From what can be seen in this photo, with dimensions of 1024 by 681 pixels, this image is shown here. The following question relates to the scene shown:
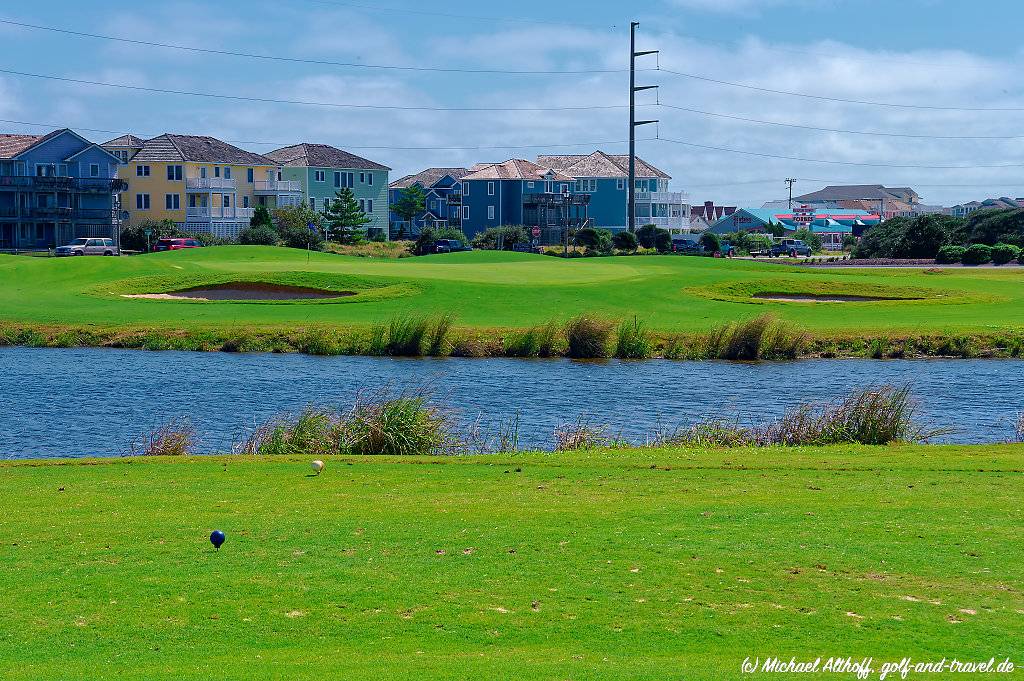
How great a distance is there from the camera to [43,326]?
43.8 meters

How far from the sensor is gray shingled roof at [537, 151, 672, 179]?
5906 inches

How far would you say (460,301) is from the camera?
163 feet

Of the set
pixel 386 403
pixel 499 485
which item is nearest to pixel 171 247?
pixel 386 403

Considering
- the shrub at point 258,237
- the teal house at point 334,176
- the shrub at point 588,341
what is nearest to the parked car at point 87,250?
the shrub at point 258,237

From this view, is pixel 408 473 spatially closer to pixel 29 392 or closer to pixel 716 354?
pixel 29 392

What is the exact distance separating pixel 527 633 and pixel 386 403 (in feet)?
42.6

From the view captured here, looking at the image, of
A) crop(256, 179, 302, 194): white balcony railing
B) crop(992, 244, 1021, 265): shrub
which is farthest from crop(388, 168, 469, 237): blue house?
crop(992, 244, 1021, 265): shrub

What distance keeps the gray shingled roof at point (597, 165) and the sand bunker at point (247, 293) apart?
97766 millimetres

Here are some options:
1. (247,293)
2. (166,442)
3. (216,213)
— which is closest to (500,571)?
(166,442)

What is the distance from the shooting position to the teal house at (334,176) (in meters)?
133

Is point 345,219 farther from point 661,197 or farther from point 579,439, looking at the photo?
point 579,439

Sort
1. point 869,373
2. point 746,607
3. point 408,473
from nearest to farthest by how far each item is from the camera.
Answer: point 746,607 < point 408,473 < point 869,373

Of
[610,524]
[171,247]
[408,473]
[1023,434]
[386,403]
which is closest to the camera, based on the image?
[610,524]

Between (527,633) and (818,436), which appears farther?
(818,436)
